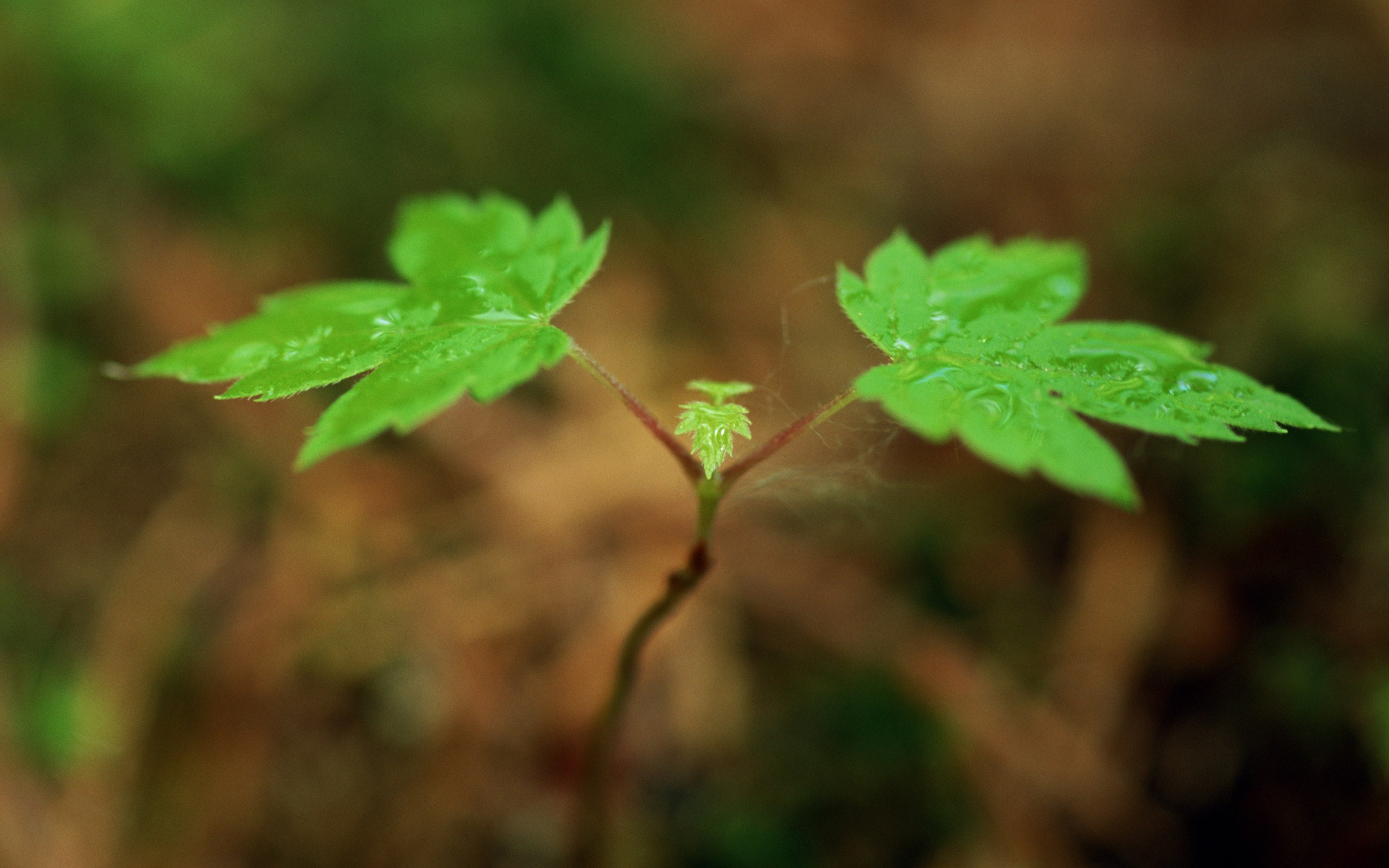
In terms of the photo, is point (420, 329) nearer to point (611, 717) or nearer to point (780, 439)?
point (780, 439)

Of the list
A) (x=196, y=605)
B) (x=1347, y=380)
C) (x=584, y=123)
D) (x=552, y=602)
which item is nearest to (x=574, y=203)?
(x=584, y=123)

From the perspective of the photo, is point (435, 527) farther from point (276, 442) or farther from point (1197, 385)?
point (1197, 385)

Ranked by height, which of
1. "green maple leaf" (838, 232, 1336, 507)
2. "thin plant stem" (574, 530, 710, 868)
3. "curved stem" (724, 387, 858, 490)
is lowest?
"thin plant stem" (574, 530, 710, 868)

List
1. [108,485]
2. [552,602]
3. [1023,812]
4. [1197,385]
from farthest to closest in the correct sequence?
1. [108,485]
2. [552,602]
3. [1023,812]
4. [1197,385]

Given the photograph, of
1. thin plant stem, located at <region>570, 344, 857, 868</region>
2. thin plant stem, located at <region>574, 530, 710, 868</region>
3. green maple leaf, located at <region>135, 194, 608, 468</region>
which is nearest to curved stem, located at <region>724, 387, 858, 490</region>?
thin plant stem, located at <region>570, 344, 857, 868</region>

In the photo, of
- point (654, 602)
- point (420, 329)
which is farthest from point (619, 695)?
point (420, 329)

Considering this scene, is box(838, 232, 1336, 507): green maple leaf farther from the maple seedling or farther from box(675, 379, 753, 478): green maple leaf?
box(675, 379, 753, 478): green maple leaf

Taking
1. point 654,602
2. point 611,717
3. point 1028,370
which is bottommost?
point 611,717
